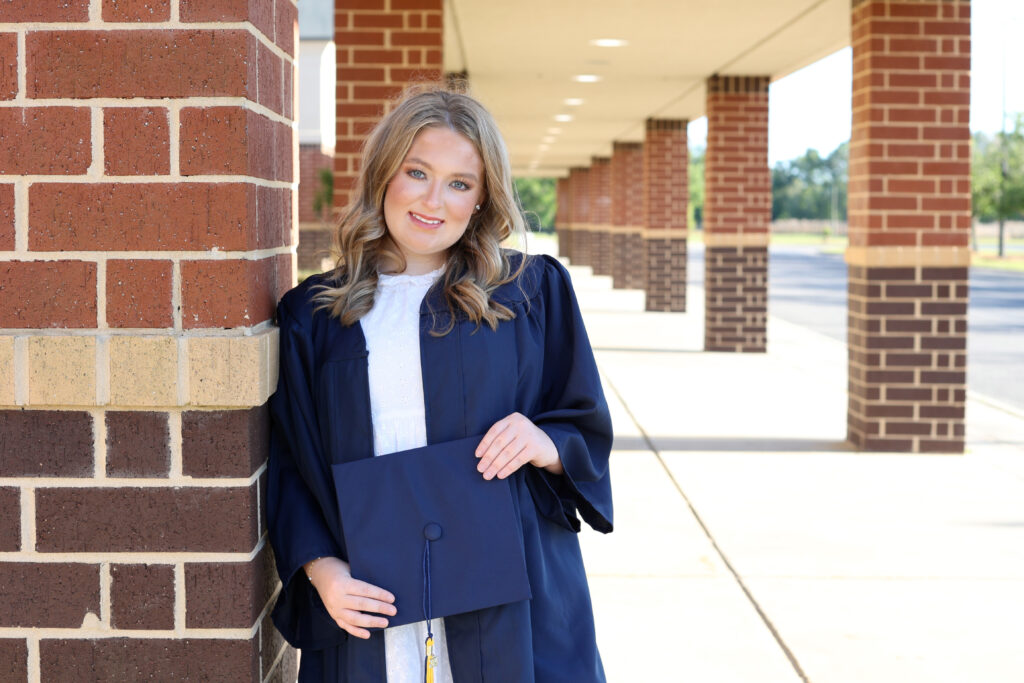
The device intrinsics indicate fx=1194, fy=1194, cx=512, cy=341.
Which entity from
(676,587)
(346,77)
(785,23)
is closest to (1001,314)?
(785,23)

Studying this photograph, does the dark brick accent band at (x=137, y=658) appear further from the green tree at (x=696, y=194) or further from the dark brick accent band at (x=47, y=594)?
the green tree at (x=696, y=194)

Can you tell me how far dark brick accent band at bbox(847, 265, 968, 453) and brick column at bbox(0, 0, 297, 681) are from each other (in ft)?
21.0

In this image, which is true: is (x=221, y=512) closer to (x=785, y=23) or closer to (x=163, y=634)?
(x=163, y=634)

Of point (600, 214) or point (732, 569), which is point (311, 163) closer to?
point (600, 214)

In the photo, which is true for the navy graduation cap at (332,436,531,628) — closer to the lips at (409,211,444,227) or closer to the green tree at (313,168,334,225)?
the lips at (409,211,444,227)

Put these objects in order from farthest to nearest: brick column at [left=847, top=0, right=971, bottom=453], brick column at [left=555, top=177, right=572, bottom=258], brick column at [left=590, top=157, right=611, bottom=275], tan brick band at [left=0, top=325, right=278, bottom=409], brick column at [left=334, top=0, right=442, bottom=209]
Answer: brick column at [left=555, top=177, right=572, bottom=258], brick column at [left=590, top=157, right=611, bottom=275], brick column at [left=847, top=0, right=971, bottom=453], brick column at [left=334, top=0, right=442, bottom=209], tan brick band at [left=0, top=325, right=278, bottom=409]

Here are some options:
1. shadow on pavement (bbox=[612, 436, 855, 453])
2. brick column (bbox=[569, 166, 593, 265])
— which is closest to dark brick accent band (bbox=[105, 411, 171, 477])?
shadow on pavement (bbox=[612, 436, 855, 453])

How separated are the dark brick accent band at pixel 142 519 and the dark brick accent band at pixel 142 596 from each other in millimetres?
37

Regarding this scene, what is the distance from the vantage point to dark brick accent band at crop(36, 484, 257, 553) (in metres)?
2.03

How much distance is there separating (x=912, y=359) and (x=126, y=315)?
22.1ft

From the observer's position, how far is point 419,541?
2.03 m

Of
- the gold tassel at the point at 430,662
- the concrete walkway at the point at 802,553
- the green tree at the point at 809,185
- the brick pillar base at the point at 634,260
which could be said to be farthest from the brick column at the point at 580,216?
the green tree at the point at 809,185

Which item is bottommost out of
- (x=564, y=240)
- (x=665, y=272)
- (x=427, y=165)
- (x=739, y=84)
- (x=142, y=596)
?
(x=142, y=596)

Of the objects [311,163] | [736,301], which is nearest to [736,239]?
[736,301]
